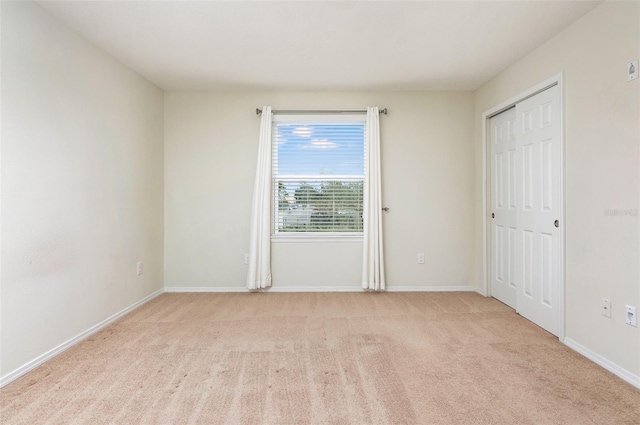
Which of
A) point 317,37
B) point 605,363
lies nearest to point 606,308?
point 605,363

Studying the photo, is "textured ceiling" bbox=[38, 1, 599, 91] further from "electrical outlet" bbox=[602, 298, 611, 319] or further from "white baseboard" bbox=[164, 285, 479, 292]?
"white baseboard" bbox=[164, 285, 479, 292]

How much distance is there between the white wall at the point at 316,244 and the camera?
3984 millimetres

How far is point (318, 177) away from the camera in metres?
4.06

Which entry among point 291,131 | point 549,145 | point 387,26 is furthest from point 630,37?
point 291,131

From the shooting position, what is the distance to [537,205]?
2900 mm

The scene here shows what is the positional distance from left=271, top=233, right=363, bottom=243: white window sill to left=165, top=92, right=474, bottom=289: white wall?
6 centimetres

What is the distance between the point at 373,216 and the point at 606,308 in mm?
2228

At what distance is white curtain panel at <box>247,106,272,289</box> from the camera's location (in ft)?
12.7

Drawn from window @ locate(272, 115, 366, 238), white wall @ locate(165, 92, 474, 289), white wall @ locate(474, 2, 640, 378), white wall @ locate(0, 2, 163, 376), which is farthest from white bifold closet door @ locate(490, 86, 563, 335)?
white wall @ locate(0, 2, 163, 376)

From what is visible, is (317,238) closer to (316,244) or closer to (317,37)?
(316,244)

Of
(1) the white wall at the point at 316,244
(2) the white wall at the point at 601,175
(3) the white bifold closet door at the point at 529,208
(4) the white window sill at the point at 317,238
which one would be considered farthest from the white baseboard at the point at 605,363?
(4) the white window sill at the point at 317,238

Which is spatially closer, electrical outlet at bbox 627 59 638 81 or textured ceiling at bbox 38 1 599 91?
electrical outlet at bbox 627 59 638 81

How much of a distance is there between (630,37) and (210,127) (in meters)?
3.80

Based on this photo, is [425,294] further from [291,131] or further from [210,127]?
[210,127]
